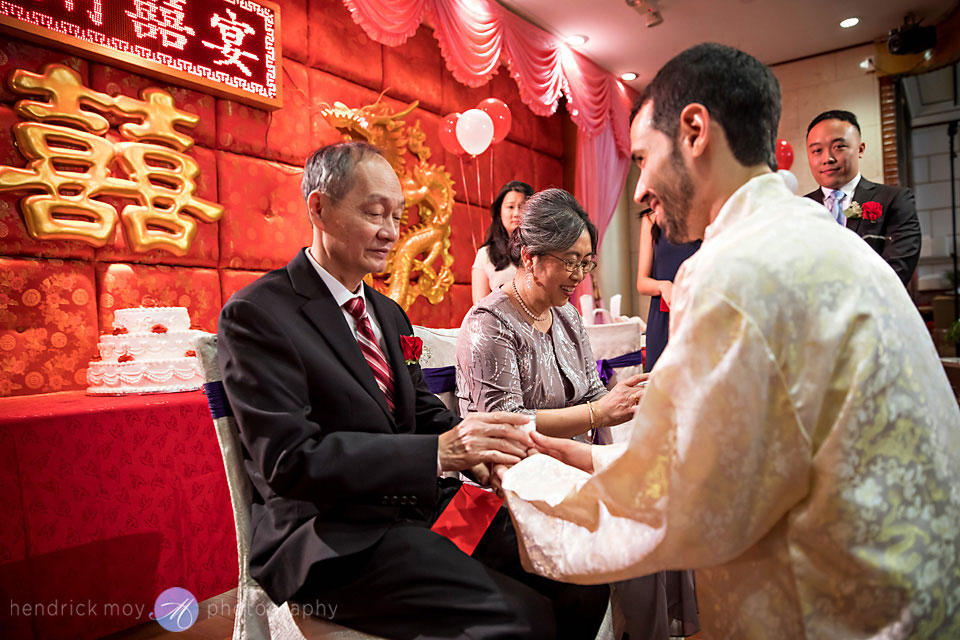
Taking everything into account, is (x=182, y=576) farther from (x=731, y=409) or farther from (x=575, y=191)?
(x=575, y=191)

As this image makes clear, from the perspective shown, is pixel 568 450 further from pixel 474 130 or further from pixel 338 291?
pixel 474 130

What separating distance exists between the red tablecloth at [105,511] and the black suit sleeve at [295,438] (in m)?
1.22

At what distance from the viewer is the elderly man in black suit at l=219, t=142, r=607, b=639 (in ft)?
3.82

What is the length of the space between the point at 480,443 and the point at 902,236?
3094 millimetres

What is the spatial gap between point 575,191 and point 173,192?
4368 mm

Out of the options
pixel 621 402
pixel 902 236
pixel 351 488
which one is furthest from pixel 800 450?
pixel 902 236

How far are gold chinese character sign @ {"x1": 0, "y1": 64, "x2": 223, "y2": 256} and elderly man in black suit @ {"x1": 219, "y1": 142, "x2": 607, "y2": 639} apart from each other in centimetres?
209

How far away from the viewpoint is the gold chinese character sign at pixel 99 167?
2785 mm

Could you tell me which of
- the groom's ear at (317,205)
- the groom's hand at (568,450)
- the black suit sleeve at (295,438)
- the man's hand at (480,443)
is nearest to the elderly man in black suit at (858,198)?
the groom's hand at (568,450)

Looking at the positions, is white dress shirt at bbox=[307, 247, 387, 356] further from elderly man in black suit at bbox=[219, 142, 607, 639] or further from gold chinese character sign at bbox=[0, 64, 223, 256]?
gold chinese character sign at bbox=[0, 64, 223, 256]

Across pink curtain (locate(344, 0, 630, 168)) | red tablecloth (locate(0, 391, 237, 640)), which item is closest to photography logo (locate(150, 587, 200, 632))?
red tablecloth (locate(0, 391, 237, 640))

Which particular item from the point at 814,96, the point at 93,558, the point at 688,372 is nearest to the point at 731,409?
the point at 688,372

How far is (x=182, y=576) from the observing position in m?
2.37

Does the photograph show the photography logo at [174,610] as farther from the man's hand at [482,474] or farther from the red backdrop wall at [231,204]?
the man's hand at [482,474]
